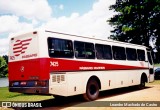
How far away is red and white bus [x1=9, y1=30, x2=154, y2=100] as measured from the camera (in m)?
10.3

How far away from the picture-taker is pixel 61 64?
10922mm

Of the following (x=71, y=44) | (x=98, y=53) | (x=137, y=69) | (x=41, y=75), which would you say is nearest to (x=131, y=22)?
(x=137, y=69)

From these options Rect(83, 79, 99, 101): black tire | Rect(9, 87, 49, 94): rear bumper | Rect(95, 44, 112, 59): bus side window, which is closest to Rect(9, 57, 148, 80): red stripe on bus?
Rect(9, 87, 49, 94): rear bumper

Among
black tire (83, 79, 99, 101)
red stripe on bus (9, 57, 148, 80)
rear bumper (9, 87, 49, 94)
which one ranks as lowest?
black tire (83, 79, 99, 101)

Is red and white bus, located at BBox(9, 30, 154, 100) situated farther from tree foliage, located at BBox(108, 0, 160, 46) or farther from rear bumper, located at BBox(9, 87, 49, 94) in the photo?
tree foliage, located at BBox(108, 0, 160, 46)

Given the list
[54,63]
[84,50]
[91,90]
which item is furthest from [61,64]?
[91,90]

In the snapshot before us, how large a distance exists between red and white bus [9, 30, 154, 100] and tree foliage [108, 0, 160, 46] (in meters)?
17.0

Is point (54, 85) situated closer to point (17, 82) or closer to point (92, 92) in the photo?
point (17, 82)

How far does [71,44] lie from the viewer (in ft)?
38.4

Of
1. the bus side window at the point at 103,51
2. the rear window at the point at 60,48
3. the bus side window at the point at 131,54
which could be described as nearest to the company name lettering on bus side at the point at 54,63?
the rear window at the point at 60,48

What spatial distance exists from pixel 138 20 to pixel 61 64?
22.5m

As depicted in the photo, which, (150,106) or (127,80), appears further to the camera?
(127,80)

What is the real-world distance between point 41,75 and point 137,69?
30.5ft

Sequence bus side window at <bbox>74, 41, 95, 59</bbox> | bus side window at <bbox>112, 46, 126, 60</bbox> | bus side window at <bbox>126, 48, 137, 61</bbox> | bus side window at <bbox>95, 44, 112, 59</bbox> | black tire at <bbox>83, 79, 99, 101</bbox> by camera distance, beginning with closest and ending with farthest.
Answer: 1. bus side window at <bbox>74, 41, 95, 59</bbox>
2. black tire at <bbox>83, 79, 99, 101</bbox>
3. bus side window at <bbox>95, 44, 112, 59</bbox>
4. bus side window at <bbox>112, 46, 126, 60</bbox>
5. bus side window at <bbox>126, 48, 137, 61</bbox>
